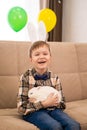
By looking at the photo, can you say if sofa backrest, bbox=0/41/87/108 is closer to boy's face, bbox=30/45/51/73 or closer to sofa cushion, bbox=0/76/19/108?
sofa cushion, bbox=0/76/19/108

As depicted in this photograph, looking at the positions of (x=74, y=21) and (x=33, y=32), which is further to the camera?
(x=74, y=21)

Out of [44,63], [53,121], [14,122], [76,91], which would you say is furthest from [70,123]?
[76,91]

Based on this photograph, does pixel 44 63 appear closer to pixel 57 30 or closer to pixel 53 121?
pixel 53 121

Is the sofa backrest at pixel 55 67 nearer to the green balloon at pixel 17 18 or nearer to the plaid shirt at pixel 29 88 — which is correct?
the plaid shirt at pixel 29 88

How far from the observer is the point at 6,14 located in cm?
355

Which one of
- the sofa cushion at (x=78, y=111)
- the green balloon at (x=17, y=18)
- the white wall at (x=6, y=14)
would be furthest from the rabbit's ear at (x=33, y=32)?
the white wall at (x=6, y=14)

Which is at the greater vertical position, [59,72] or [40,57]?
[40,57]

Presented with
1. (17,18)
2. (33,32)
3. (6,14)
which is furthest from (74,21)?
(33,32)

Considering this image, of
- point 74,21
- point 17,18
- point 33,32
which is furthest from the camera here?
point 74,21

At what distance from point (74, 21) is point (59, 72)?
5.87ft

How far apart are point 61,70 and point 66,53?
177mm

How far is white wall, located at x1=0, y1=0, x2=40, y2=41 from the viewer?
11.7 ft

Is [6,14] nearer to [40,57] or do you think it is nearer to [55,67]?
[55,67]

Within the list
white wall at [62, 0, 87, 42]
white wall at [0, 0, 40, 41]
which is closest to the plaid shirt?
white wall at [0, 0, 40, 41]
